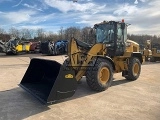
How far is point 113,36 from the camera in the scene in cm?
796

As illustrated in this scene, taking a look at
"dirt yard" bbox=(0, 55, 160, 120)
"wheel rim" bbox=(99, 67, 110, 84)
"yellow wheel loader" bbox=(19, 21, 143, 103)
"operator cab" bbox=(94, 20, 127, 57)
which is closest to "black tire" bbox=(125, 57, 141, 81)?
"yellow wheel loader" bbox=(19, 21, 143, 103)

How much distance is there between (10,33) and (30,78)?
1610 inches

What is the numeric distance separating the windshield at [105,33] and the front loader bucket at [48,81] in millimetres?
2542

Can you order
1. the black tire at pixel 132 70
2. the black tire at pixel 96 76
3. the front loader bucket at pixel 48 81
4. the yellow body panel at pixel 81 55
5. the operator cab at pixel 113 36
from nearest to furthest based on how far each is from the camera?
the front loader bucket at pixel 48 81 → the black tire at pixel 96 76 → the yellow body panel at pixel 81 55 → the operator cab at pixel 113 36 → the black tire at pixel 132 70

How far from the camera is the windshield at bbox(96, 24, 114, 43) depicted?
8039mm

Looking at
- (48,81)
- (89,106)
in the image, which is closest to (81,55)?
(48,81)

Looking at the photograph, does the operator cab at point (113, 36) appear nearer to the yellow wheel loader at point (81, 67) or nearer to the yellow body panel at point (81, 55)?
the yellow wheel loader at point (81, 67)

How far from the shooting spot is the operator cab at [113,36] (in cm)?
797

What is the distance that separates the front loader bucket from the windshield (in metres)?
2.54

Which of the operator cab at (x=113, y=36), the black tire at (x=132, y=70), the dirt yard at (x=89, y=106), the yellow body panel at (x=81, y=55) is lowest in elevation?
the dirt yard at (x=89, y=106)

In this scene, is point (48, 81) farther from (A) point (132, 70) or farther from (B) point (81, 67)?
(A) point (132, 70)

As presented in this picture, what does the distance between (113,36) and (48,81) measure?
2846 millimetres

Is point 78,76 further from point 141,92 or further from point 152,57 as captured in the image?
point 152,57

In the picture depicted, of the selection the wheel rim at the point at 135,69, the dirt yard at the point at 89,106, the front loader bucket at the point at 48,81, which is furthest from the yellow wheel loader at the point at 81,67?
the wheel rim at the point at 135,69
